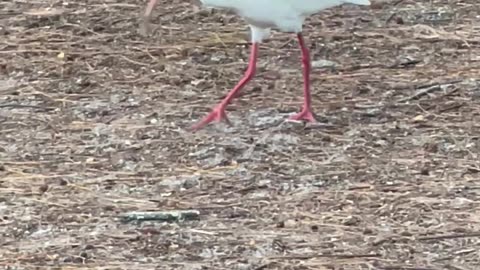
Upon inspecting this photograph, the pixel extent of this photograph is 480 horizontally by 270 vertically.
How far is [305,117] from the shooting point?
4.76m

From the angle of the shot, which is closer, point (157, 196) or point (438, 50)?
point (157, 196)

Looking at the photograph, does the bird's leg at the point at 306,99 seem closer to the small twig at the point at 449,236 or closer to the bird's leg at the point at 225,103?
the bird's leg at the point at 225,103

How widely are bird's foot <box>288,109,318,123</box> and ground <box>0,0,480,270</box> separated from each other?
0.05m

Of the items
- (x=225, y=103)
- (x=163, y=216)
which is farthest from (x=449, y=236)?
(x=225, y=103)

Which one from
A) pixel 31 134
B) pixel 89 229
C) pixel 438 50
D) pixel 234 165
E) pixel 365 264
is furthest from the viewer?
pixel 438 50

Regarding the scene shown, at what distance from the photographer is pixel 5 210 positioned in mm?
3951

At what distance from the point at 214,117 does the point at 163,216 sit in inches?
38.8

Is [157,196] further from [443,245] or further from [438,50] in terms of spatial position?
[438,50]

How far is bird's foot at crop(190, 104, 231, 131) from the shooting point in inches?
187

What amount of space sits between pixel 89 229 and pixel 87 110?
1.23m

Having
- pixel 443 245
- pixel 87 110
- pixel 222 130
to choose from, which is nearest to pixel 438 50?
pixel 222 130

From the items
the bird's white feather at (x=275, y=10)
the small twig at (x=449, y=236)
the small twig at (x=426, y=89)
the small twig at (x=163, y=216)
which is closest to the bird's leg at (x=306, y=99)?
the bird's white feather at (x=275, y=10)

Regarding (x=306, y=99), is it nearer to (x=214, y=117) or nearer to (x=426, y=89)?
(x=214, y=117)

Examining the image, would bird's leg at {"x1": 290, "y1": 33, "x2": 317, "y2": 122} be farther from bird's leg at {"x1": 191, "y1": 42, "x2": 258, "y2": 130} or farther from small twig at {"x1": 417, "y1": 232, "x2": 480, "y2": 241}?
small twig at {"x1": 417, "y1": 232, "x2": 480, "y2": 241}
